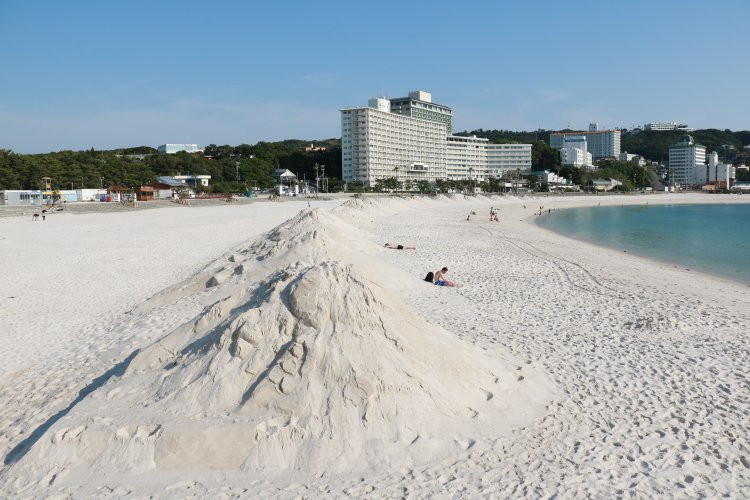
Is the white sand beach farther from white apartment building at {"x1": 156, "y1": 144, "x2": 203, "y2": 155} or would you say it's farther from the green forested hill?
white apartment building at {"x1": 156, "y1": 144, "x2": 203, "y2": 155}

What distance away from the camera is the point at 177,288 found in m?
12.3

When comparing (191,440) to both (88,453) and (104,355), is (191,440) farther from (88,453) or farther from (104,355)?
(104,355)

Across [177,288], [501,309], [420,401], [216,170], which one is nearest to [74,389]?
[420,401]

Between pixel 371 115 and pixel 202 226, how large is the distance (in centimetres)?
9730

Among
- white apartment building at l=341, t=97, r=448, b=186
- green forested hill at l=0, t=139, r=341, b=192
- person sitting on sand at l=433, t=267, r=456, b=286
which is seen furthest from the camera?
white apartment building at l=341, t=97, r=448, b=186

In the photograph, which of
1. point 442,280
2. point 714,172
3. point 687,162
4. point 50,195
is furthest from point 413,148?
point 442,280

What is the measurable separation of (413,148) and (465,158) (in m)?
24.0

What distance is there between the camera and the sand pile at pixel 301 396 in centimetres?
509

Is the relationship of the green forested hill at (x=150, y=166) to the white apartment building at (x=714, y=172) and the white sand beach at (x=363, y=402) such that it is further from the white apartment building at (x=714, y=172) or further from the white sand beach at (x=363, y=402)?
the white apartment building at (x=714, y=172)

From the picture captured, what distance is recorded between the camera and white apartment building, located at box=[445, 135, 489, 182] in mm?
151750

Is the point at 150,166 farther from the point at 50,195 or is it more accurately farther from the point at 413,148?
the point at 413,148

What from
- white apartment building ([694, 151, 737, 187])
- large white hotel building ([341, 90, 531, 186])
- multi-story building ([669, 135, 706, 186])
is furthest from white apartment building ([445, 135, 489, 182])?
white apartment building ([694, 151, 737, 187])

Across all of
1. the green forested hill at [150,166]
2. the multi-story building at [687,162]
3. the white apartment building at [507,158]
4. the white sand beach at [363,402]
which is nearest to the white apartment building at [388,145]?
the green forested hill at [150,166]

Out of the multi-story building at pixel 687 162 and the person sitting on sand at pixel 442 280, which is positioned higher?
the multi-story building at pixel 687 162
